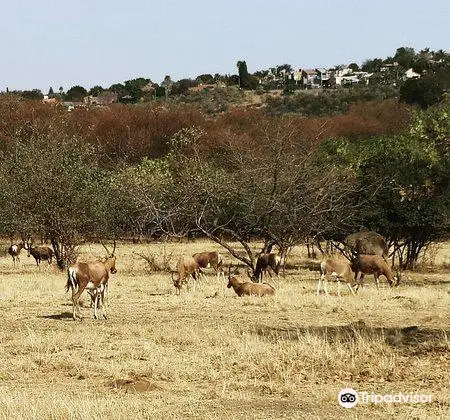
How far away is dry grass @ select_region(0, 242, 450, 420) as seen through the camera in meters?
10.3

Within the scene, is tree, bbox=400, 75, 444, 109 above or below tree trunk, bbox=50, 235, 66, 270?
above

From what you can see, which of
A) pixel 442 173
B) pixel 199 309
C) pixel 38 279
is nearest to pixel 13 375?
pixel 199 309

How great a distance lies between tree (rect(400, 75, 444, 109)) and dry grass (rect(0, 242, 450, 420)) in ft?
270

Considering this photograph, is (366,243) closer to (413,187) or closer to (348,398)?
(413,187)

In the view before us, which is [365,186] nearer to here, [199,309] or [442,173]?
[442,173]

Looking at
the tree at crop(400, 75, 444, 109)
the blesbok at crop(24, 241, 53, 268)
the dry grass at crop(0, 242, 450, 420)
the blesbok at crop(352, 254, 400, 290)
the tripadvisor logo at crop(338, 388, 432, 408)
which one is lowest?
the blesbok at crop(24, 241, 53, 268)

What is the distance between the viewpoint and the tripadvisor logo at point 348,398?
1045 cm

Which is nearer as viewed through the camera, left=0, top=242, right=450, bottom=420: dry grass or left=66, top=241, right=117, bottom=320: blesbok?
left=0, top=242, right=450, bottom=420: dry grass

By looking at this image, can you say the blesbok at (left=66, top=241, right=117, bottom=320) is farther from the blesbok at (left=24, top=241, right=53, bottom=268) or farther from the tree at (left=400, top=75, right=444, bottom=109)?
the tree at (left=400, top=75, right=444, bottom=109)

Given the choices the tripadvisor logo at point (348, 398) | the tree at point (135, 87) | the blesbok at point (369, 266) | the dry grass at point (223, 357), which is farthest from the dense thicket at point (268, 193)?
the tree at point (135, 87)

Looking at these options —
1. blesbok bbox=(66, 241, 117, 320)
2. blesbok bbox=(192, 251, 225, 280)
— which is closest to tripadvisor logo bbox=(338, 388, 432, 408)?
blesbok bbox=(66, 241, 117, 320)

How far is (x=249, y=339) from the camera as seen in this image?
14.8 metres

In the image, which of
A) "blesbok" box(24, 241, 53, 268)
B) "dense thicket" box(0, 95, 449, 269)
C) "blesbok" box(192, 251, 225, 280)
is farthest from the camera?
"blesbok" box(24, 241, 53, 268)

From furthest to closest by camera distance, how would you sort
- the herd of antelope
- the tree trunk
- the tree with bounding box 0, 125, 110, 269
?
1. the tree trunk
2. the tree with bounding box 0, 125, 110, 269
3. the herd of antelope
